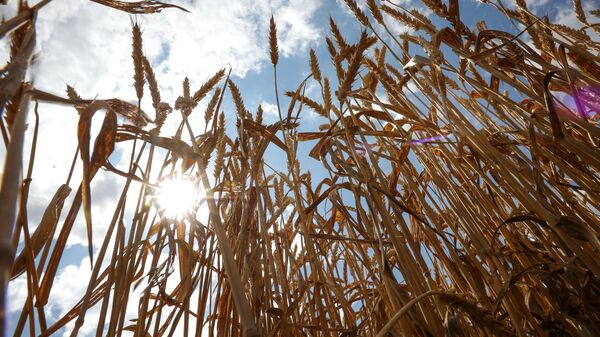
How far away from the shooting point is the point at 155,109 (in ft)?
3.33

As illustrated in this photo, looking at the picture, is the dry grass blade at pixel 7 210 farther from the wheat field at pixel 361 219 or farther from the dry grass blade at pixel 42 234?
the dry grass blade at pixel 42 234

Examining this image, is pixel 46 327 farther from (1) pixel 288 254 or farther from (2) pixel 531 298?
(2) pixel 531 298

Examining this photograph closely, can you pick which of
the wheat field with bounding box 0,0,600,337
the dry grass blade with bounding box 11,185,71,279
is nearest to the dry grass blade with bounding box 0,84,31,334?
the wheat field with bounding box 0,0,600,337

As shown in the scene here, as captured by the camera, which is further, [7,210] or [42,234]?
[42,234]

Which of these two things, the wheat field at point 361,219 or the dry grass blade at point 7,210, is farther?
the wheat field at point 361,219

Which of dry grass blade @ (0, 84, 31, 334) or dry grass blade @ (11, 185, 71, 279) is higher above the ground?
dry grass blade @ (11, 185, 71, 279)

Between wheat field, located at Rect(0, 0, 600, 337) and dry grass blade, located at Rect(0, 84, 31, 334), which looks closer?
dry grass blade, located at Rect(0, 84, 31, 334)

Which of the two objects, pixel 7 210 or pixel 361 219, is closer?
pixel 7 210

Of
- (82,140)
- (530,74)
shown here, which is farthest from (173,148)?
(530,74)

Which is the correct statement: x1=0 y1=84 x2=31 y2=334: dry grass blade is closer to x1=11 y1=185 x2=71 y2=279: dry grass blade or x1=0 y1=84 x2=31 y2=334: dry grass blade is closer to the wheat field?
the wheat field

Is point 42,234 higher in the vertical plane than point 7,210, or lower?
higher

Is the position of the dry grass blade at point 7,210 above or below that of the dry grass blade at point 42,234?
below

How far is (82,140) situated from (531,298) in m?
0.87

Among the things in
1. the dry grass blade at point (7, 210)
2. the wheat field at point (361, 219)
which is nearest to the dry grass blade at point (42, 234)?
the wheat field at point (361, 219)
